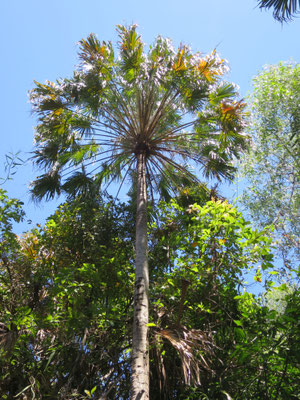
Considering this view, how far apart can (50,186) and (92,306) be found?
13.3 feet

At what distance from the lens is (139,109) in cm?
779

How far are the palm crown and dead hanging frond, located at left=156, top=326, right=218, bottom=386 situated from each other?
4.15 meters

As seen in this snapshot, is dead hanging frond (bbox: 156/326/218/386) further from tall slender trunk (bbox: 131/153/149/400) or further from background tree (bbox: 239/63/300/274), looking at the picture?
background tree (bbox: 239/63/300/274)

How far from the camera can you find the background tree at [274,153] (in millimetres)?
11359

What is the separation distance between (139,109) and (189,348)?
210 inches

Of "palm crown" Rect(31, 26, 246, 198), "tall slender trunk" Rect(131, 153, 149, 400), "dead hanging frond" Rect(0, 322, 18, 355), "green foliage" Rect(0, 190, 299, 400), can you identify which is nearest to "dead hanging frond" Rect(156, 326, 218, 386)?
"green foliage" Rect(0, 190, 299, 400)

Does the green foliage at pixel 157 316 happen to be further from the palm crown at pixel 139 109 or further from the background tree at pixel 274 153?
the background tree at pixel 274 153

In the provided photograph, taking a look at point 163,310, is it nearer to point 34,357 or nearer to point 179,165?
point 34,357

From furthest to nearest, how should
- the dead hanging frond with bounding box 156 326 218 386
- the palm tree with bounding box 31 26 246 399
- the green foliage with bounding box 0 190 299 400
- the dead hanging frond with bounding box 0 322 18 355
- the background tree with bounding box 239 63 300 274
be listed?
the background tree with bounding box 239 63 300 274
the palm tree with bounding box 31 26 246 399
the dead hanging frond with bounding box 0 322 18 355
the green foliage with bounding box 0 190 299 400
the dead hanging frond with bounding box 156 326 218 386

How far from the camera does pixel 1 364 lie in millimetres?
5180

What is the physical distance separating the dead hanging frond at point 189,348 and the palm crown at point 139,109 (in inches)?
163

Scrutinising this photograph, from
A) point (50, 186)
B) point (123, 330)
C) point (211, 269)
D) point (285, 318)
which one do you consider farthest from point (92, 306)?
point (50, 186)

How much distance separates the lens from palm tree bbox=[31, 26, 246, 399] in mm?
7738

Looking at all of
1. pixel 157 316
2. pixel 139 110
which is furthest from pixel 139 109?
pixel 157 316
